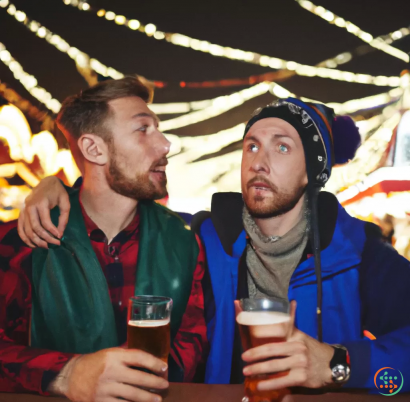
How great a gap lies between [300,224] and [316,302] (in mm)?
373

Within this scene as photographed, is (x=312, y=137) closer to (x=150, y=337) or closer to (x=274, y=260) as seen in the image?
(x=274, y=260)

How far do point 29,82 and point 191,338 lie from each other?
6.00ft

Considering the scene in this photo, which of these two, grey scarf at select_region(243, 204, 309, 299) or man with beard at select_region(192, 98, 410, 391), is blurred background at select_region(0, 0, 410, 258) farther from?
grey scarf at select_region(243, 204, 309, 299)

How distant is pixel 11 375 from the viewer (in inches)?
57.7

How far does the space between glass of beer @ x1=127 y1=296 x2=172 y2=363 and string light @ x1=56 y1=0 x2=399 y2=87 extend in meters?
1.76

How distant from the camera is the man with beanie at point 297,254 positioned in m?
1.97

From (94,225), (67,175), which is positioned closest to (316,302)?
(94,225)

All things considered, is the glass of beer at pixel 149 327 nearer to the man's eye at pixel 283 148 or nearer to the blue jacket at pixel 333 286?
the blue jacket at pixel 333 286

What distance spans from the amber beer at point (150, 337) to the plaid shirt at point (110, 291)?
1.68ft

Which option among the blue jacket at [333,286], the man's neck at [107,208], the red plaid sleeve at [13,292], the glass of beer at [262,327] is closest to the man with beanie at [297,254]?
the blue jacket at [333,286]

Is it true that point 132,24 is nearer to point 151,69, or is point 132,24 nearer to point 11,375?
point 151,69

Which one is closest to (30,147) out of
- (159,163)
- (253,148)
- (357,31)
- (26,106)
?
(26,106)

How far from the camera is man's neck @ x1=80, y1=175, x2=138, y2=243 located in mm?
1979

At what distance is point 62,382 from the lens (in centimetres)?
133
